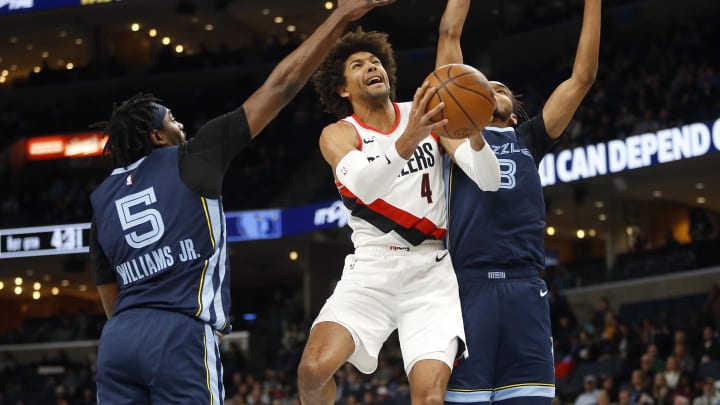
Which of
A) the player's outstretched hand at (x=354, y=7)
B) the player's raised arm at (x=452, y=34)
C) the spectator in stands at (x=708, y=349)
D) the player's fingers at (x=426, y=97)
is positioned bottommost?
the spectator in stands at (x=708, y=349)

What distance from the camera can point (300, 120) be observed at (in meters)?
32.5

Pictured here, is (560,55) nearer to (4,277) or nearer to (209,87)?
(209,87)

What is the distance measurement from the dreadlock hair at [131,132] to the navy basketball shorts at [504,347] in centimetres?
188

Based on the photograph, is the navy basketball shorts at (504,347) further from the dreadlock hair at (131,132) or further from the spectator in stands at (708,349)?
the spectator in stands at (708,349)

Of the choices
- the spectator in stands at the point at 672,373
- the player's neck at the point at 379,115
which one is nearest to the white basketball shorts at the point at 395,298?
the player's neck at the point at 379,115

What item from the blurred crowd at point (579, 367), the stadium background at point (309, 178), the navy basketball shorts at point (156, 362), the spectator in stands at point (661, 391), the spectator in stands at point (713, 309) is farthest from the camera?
the stadium background at point (309, 178)

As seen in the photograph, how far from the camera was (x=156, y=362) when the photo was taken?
458 cm

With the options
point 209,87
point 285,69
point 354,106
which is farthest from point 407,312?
point 209,87

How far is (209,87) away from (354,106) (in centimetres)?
2939

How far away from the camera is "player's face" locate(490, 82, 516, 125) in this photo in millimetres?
6070

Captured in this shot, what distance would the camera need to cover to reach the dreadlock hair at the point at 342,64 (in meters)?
6.53

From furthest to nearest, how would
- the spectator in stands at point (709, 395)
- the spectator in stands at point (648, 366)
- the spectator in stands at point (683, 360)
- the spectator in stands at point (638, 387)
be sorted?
1. the spectator in stands at point (648, 366)
2. the spectator in stands at point (683, 360)
3. the spectator in stands at point (638, 387)
4. the spectator in stands at point (709, 395)

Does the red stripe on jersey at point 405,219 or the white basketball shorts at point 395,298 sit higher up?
the red stripe on jersey at point 405,219

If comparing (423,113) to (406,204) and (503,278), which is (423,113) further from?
(503,278)
